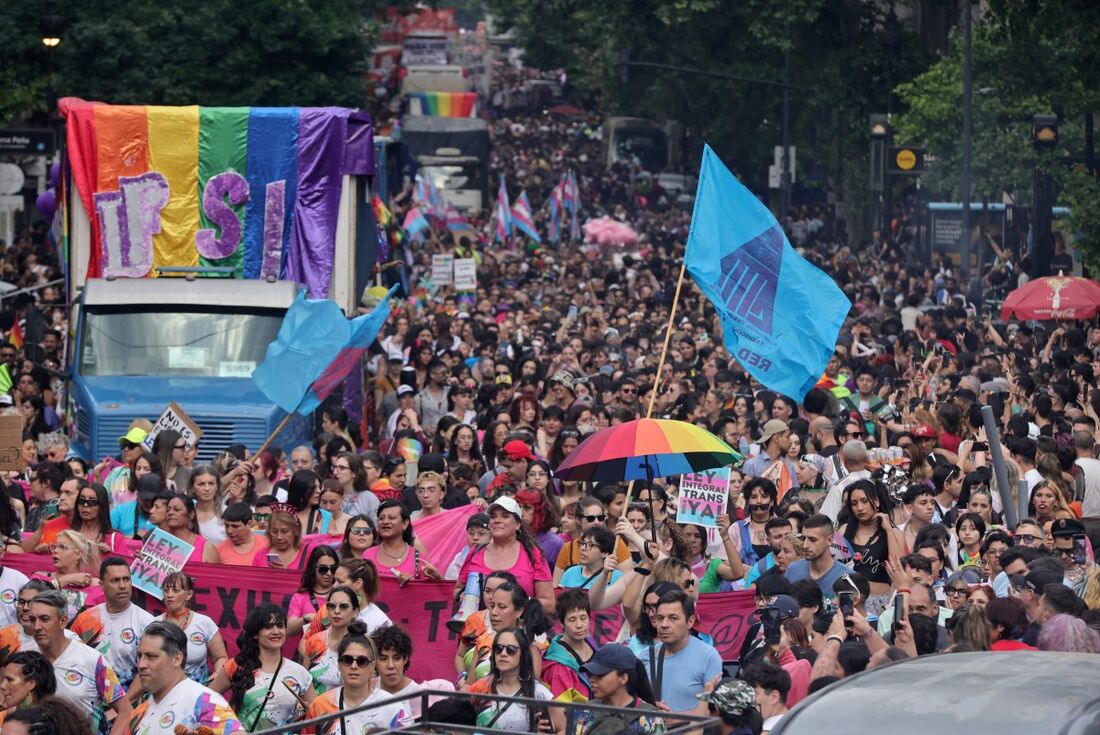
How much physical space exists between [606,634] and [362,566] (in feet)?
4.12

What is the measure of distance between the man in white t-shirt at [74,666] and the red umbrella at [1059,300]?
14.5m

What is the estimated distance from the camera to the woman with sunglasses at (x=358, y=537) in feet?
A: 37.9

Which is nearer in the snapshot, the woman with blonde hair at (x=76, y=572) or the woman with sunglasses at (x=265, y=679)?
the woman with sunglasses at (x=265, y=679)

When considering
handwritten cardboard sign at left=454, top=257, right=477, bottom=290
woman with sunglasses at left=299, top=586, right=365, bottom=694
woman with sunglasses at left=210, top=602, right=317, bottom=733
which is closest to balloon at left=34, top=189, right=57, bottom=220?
handwritten cardboard sign at left=454, top=257, right=477, bottom=290

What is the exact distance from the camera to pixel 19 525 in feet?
44.2

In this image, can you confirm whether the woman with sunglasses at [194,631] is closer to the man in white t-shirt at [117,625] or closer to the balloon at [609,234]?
the man in white t-shirt at [117,625]

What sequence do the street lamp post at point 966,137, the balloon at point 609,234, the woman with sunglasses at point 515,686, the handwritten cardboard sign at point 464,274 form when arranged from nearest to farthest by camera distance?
the woman with sunglasses at point 515,686, the handwritten cardboard sign at point 464,274, the street lamp post at point 966,137, the balloon at point 609,234

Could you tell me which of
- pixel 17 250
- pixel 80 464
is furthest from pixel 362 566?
pixel 17 250

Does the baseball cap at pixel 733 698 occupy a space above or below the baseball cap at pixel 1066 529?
above

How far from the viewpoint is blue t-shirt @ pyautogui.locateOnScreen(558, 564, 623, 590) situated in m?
10.9

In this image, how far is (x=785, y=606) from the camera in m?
9.82

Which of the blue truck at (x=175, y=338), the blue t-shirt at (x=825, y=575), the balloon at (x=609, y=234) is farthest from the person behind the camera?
the balloon at (x=609, y=234)

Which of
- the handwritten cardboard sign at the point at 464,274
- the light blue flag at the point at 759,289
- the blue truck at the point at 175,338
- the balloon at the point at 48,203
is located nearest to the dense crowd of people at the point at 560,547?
the blue truck at the point at 175,338

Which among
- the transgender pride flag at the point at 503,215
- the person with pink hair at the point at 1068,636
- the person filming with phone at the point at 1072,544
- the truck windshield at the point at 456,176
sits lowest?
the truck windshield at the point at 456,176
